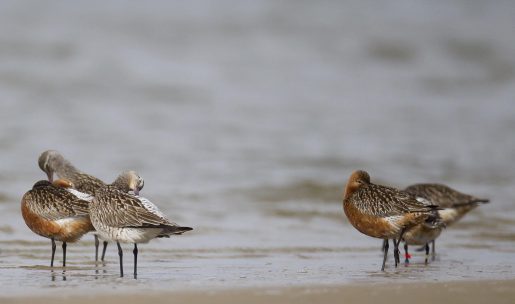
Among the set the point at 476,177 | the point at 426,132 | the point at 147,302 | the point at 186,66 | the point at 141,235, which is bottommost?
the point at 147,302

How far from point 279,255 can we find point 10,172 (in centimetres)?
648

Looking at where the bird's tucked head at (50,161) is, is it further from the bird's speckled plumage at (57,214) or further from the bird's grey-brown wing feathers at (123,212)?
the bird's grey-brown wing feathers at (123,212)

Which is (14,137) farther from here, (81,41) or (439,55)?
(439,55)

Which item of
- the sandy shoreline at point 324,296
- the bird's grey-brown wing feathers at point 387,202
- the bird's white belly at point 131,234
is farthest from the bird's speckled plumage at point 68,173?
the sandy shoreline at point 324,296

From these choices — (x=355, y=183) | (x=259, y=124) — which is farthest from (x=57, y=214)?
(x=259, y=124)

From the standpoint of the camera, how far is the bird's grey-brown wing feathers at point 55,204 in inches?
414

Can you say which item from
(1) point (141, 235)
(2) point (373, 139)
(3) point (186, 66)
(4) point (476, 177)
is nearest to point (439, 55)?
(3) point (186, 66)

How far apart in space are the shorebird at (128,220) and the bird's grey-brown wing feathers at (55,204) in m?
0.42

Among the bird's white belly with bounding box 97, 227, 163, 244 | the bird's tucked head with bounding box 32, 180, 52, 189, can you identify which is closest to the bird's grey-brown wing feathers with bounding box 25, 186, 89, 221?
the bird's tucked head with bounding box 32, 180, 52, 189

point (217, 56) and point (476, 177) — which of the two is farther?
point (217, 56)

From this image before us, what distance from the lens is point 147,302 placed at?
8.11m

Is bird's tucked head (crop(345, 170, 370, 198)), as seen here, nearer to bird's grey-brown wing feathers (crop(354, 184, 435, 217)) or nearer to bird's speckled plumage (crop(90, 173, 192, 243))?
bird's grey-brown wing feathers (crop(354, 184, 435, 217))

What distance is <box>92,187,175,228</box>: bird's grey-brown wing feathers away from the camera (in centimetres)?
955

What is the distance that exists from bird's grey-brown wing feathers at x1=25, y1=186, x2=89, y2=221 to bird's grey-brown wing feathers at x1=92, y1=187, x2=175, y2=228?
0.44m
